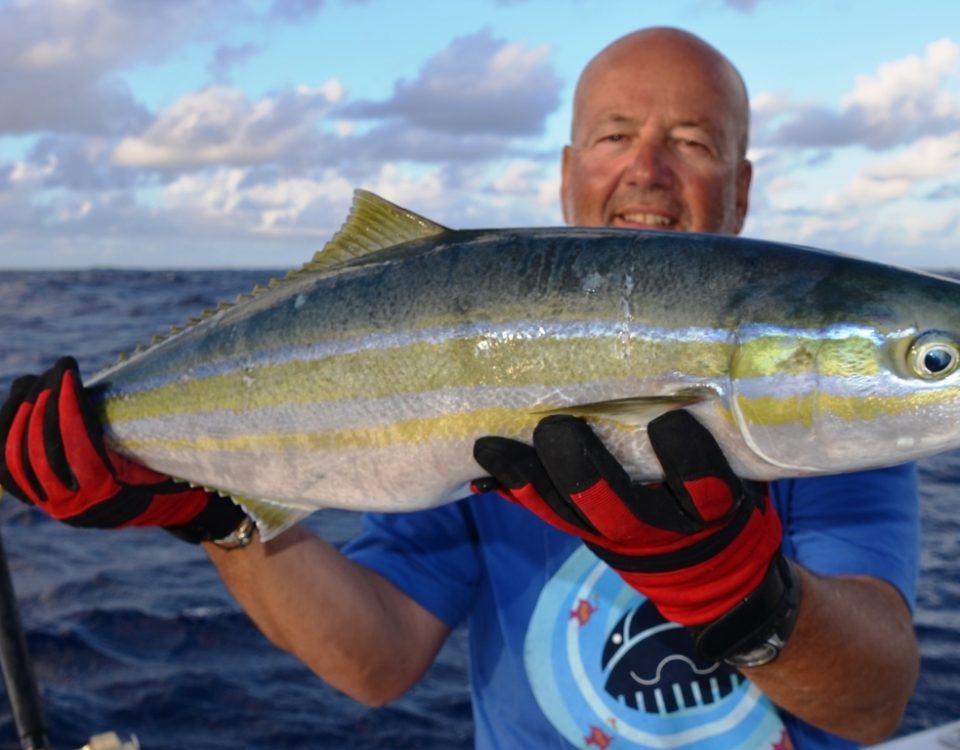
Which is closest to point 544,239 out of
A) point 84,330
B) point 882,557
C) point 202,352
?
point 202,352

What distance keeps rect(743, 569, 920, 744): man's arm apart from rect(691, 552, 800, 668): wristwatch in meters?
0.08

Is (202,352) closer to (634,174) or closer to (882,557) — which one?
(634,174)

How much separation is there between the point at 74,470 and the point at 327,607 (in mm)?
1097

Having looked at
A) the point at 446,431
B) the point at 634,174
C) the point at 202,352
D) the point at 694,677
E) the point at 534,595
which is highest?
the point at 634,174

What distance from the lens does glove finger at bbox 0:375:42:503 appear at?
3.30 meters

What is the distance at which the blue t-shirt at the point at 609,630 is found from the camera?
3543 mm

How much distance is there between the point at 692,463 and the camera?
240 centimetres

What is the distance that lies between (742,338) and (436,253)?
896mm

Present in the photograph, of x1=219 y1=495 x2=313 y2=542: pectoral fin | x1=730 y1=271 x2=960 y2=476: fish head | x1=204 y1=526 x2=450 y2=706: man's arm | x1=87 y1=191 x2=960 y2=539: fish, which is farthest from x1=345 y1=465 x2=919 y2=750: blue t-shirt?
x1=730 y1=271 x2=960 y2=476: fish head

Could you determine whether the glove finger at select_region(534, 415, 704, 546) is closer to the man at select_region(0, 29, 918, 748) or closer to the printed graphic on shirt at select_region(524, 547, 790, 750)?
the man at select_region(0, 29, 918, 748)

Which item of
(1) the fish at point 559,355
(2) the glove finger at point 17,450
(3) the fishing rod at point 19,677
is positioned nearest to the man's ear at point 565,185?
(1) the fish at point 559,355

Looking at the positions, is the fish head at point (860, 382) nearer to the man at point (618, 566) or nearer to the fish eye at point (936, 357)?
the fish eye at point (936, 357)

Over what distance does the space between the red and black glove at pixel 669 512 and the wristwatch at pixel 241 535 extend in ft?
4.01

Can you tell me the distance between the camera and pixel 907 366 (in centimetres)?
234
